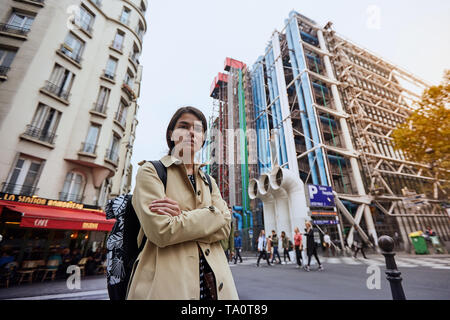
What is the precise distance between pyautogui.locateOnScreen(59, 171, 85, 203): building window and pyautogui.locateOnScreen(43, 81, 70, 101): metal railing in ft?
14.6

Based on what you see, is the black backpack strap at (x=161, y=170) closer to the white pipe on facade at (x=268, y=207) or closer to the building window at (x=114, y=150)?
the building window at (x=114, y=150)

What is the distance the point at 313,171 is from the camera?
18.2 meters

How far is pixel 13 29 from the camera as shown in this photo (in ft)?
34.8

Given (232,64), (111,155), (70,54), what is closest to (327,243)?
(111,155)

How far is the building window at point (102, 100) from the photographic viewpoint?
506 inches

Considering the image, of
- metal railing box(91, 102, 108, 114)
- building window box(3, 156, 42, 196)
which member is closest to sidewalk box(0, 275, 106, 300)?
building window box(3, 156, 42, 196)

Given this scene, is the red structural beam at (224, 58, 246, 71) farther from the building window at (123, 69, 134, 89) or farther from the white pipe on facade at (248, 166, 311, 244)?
the white pipe on facade at (248, 166, 311, 244)

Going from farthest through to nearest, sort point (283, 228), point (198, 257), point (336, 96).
→ point (336, 96)
point (283, 228)
point (198, 257)

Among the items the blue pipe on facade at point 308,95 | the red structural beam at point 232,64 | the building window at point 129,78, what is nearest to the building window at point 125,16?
the building window at point 129,78

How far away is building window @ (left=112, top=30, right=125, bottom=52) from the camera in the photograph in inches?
580

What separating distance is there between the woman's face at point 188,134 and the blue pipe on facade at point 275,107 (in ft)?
63.2

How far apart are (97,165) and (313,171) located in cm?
1701

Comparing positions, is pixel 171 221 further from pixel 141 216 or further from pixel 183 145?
pixel 183 145
